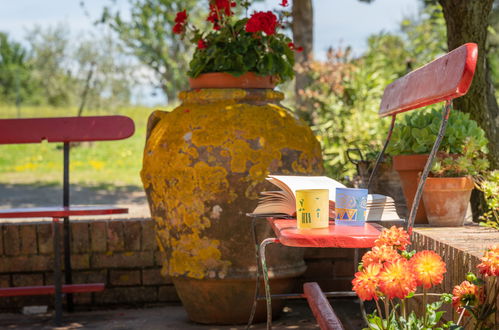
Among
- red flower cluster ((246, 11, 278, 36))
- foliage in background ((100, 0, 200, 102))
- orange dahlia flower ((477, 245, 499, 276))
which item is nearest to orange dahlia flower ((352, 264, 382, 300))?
orange dahlia flower ((477, 245, 499, 276))

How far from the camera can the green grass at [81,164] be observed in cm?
1236

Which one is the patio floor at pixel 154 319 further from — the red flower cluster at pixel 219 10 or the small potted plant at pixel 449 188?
the red flower cluster at pixel 219 10

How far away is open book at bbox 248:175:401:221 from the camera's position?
109 inches

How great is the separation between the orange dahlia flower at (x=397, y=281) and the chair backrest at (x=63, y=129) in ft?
9.94

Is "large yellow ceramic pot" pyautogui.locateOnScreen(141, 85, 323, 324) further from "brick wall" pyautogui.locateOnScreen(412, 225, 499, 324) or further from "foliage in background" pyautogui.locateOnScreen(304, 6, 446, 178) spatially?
"foliage in background" pyautogui.locateOnScreen(304, 6, 446, 178)

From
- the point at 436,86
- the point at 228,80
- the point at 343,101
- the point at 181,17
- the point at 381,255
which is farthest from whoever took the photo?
the point at 343,101

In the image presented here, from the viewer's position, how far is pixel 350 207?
2.63 meters

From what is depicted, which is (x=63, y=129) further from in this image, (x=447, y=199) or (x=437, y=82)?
(x=437, y=82)

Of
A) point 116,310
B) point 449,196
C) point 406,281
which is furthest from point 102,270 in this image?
point 406,281

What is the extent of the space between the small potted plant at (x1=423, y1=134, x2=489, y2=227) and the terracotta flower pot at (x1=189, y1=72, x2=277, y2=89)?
1120mm

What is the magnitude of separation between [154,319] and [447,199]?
1802 millimetres

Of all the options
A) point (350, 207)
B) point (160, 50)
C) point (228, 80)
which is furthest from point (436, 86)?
point (160, 50)

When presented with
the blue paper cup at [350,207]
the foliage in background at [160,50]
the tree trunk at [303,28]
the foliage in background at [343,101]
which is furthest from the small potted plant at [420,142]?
the foliage in background at [160,50]

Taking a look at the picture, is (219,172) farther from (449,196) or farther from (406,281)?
(406,281)
